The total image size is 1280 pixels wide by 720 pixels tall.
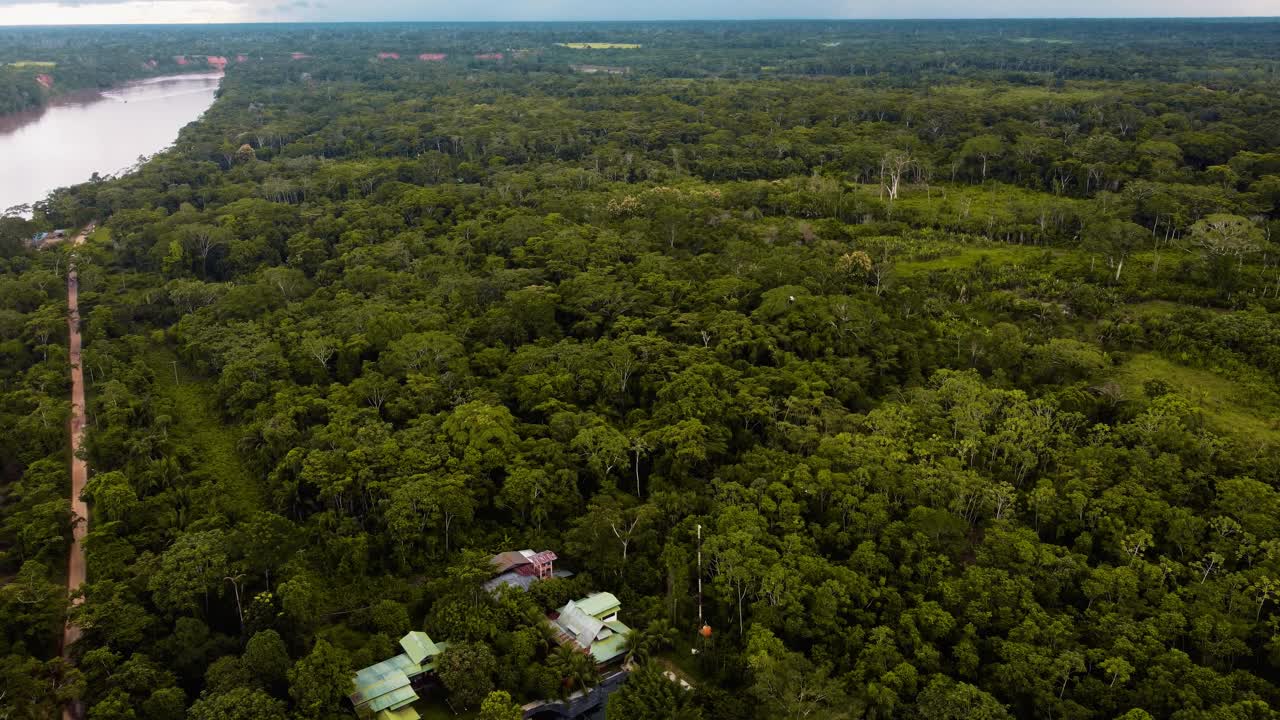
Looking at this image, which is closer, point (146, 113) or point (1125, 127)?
point (1125, 127)

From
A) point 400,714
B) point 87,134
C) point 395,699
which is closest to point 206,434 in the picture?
point 395,699

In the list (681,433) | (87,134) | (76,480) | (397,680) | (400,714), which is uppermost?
(87,134)

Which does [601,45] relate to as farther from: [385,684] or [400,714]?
[400,714]

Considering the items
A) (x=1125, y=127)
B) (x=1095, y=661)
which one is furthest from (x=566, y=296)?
(x=1125, y=127)

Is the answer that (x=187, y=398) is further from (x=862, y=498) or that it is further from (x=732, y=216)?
(x=732, y=216)

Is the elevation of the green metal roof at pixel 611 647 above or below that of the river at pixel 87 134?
below

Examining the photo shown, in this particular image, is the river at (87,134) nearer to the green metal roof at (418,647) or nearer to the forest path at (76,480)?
the forest path at (76,480)

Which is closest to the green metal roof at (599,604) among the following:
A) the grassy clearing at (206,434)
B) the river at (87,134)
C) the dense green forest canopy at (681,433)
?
the dense green forest canopy at (681,433)
